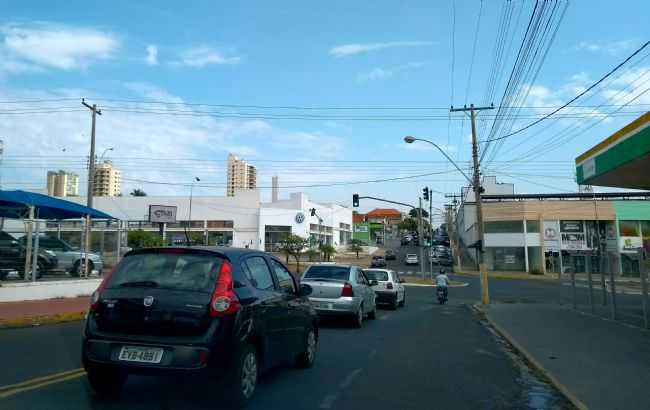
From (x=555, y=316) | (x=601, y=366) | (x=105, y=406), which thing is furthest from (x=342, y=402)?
(x=555, y=316)

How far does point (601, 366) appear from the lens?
8.98m

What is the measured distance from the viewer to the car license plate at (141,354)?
5387 millimetres

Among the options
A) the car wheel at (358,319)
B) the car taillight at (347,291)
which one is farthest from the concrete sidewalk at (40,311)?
the car wheel at (358,319)

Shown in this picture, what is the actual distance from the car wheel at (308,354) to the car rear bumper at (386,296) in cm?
1223

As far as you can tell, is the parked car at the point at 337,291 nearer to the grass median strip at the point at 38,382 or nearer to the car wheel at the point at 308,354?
the car wheel at the point at 308,354

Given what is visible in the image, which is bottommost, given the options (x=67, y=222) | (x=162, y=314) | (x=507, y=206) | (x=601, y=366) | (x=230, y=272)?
(x=601, y=366)

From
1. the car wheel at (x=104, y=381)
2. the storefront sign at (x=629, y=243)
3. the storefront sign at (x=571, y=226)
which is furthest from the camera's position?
the storefront sign at (x=571, y=226)

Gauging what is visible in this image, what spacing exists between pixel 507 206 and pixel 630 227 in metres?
12.4

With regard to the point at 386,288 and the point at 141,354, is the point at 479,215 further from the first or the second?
the point at 141,354

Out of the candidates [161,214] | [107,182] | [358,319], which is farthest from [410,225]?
[358,319]

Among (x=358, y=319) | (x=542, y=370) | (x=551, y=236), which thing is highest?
(x=551, y=236)

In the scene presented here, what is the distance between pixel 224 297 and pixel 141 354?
98cm

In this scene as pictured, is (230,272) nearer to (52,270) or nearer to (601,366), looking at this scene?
(601,366)

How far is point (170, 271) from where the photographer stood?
5828 millimetres
